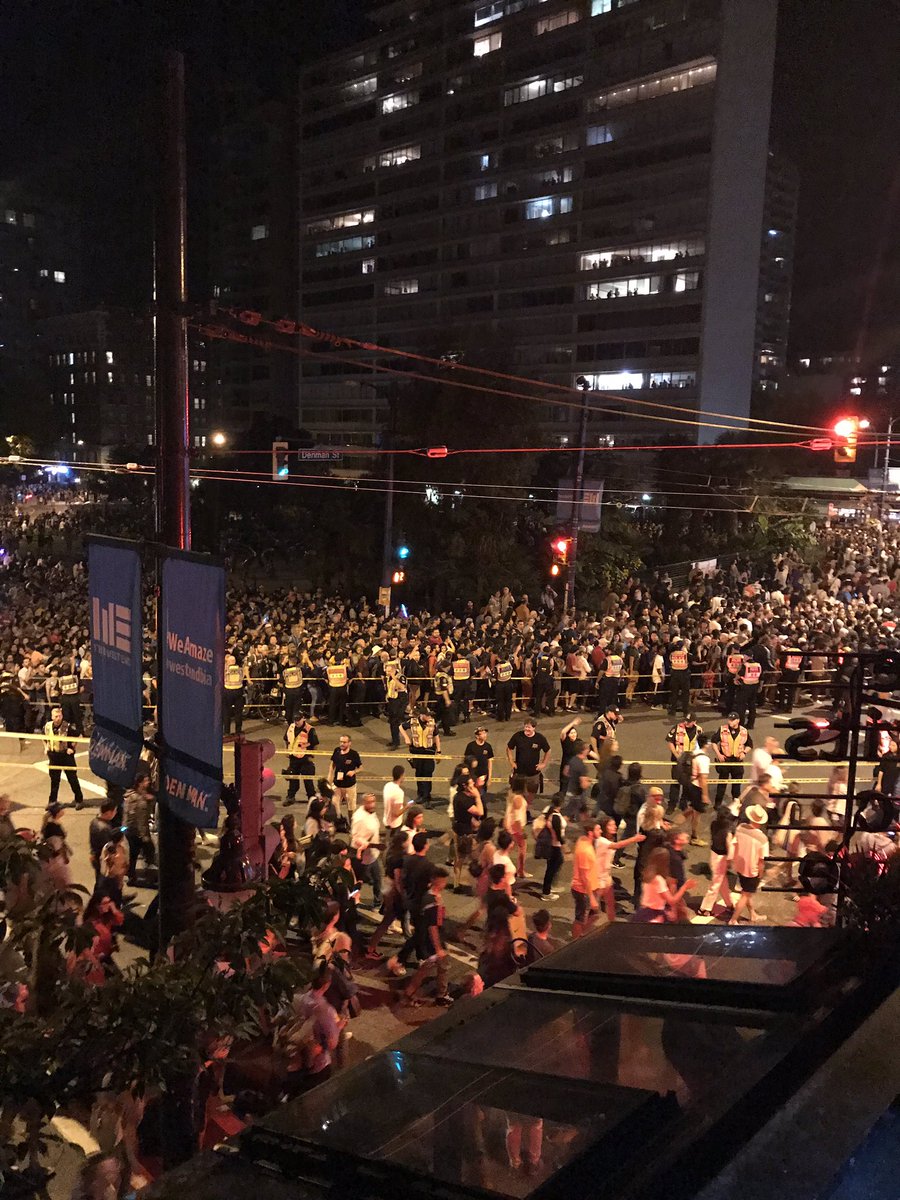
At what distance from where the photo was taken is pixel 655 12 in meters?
56.8

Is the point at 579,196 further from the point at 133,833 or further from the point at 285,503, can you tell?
the point at 133,833

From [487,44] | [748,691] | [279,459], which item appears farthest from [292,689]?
[487,44]

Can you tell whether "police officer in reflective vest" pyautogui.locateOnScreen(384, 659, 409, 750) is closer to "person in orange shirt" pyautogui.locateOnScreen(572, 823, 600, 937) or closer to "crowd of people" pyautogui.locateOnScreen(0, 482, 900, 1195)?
"crowd of people" pyautogui.locateOnScreen(0, 482, 900, 1195)

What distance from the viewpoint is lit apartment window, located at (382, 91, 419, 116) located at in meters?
71.6

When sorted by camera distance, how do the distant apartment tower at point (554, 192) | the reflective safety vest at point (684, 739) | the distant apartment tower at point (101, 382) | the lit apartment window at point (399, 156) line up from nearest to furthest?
1. the reflective safety vest at point (684, 739)
2. the distant apartment tower at point (554, 192)
3. the lit apartment window at point (399, 156)
4. the distant apartment tower at point (101, 382)

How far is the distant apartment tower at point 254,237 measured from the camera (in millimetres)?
81938

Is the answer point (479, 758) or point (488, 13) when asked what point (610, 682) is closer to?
point (479, 758)

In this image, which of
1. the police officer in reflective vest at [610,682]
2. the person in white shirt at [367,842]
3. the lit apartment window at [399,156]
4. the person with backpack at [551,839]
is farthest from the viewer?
Result: the lit apartment window at [399,156]

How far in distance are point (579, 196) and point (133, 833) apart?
62603mm

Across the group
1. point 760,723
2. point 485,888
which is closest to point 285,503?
point 760,723

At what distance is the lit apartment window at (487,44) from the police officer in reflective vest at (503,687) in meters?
62.9

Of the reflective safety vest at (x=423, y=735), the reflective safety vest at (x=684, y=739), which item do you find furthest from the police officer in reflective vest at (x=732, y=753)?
the reflective safety vest at (x=423, y=735)

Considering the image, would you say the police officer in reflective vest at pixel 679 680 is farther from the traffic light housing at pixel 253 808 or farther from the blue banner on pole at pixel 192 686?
the blue banner on pole at pixel 192 686

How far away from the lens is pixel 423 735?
43.8ft
